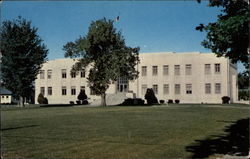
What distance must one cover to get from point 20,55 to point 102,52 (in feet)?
38.5

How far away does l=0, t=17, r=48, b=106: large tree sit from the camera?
152 ft

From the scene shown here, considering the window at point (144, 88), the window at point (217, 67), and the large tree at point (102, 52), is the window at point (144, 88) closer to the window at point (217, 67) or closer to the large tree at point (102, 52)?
the window at point (217, 67)

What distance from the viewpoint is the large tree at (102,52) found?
43.9 meters

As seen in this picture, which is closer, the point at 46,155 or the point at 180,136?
the point at 46,155

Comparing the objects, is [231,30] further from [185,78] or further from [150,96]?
[185,78]

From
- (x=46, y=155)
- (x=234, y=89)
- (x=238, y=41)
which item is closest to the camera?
(x=46, y=155)

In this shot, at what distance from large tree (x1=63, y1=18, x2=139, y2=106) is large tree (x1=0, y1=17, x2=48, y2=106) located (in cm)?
589

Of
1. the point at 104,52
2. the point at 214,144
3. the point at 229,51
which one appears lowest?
the point at 214,144

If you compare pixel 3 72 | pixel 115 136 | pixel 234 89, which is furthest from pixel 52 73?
pixel 115 136

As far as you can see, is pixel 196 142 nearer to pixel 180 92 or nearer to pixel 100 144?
pixel 100 144

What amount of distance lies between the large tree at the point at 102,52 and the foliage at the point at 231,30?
98.7 ft

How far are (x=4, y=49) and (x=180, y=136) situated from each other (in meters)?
39.1

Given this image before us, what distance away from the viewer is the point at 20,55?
4666cm

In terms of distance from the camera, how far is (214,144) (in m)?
10.6
